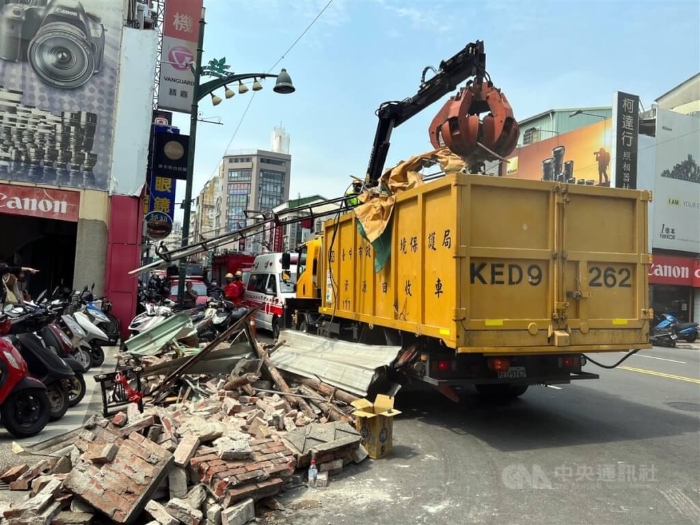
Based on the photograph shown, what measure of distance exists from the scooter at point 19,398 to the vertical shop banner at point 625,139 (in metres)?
24.7

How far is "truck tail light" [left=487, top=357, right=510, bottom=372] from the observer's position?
6117mm

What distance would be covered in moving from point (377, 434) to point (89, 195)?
1134 centimetres

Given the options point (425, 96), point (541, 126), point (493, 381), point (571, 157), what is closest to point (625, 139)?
point (571, 157)

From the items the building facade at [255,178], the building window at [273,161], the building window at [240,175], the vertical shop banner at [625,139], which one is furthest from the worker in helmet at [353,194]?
the building window at [240,175]

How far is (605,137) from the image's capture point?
84.0 ft

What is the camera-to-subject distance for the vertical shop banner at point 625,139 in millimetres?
24734

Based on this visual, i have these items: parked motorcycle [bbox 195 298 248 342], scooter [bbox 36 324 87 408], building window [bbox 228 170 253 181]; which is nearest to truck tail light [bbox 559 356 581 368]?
scooter [bbox 36 324 87 408]

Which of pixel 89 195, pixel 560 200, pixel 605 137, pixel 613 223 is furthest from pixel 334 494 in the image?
pixel 605 137

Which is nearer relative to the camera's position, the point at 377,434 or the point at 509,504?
the point at 509,504

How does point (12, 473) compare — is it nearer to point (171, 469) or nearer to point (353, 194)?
point (171, 469)

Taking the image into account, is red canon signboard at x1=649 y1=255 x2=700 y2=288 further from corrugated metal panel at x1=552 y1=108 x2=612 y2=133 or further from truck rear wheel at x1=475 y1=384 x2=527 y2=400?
truck rear wheel at x1=475 y1=384 x2=527 y2=400

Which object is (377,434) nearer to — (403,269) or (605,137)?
(403,269)

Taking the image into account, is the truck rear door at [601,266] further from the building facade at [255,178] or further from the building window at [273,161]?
the building window at [273,161]

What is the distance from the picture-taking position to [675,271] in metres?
25.4
